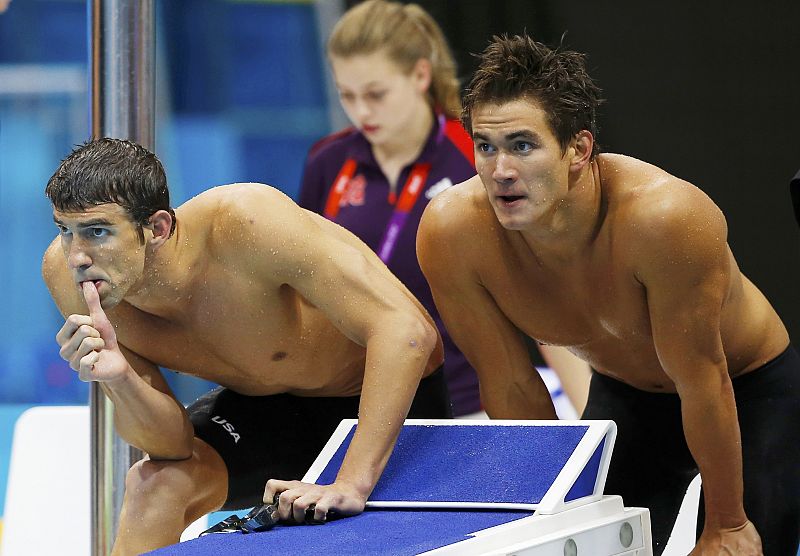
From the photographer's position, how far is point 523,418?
277 cm

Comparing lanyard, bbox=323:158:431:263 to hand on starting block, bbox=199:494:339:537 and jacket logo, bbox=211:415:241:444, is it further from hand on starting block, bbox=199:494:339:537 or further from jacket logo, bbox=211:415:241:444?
hand on starting block, bbox=199:494:339:537

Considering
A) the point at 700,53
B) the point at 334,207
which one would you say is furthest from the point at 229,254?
the point at 700,53

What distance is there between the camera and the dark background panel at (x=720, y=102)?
14.3 feet

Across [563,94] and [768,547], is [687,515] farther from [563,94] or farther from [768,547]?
[563,94]

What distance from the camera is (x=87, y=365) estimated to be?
2.29 m

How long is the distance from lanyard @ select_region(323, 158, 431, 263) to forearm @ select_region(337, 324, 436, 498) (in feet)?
5.36

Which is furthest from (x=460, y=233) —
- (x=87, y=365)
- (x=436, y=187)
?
(x=436, y=187)

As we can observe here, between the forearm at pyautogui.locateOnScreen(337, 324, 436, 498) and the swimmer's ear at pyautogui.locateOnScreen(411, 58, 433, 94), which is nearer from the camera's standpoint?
the forearm at pyautogui.locateOnScreen(337, 324, 436, 498)

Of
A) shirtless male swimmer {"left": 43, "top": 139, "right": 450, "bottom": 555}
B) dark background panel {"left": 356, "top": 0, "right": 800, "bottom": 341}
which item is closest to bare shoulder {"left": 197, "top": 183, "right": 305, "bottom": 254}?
shirtless male swimmer {"left": 43, "top": 139, "right": 450, "bottom": 555}

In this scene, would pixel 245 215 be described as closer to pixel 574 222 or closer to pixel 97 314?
pixel 97 314

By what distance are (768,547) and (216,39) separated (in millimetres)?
3804

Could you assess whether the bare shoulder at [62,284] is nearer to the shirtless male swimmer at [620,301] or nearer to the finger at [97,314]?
the finger at [97,314]

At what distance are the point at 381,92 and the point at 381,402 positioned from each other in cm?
185

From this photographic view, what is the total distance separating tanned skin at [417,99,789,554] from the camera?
2.43 m
